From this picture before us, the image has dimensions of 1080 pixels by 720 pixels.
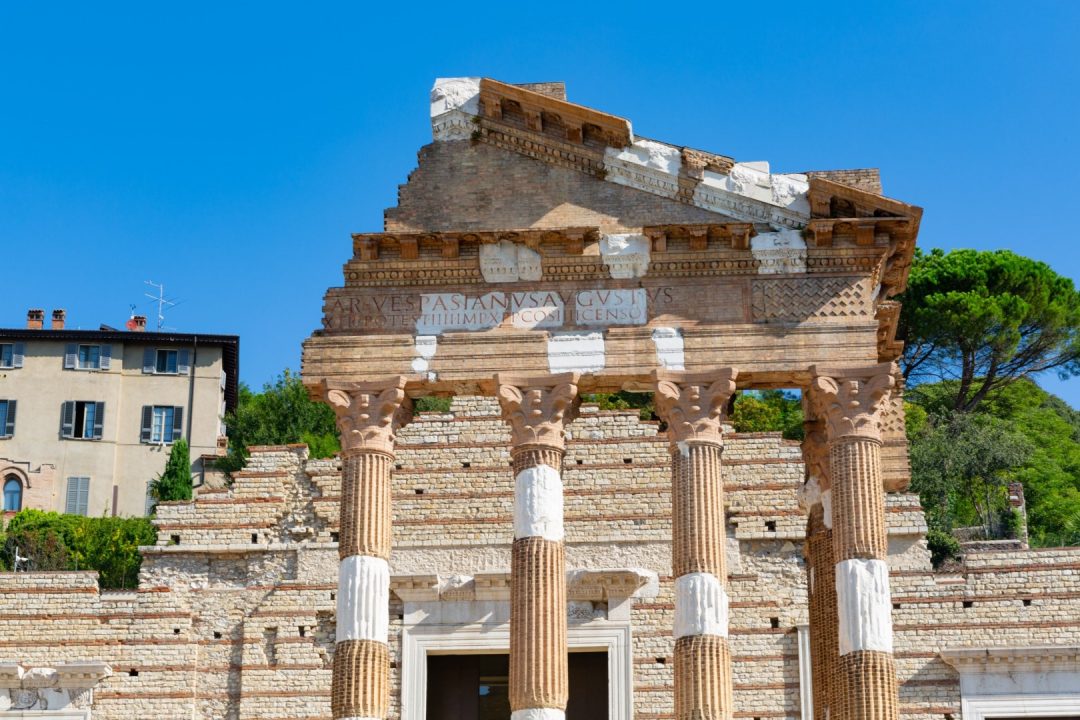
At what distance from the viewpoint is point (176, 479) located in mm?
47156

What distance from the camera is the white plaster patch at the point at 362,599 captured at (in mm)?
22938

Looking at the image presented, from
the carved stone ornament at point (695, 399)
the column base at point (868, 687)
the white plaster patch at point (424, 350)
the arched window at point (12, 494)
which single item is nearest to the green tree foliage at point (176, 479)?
the arched window at point (12, 494)

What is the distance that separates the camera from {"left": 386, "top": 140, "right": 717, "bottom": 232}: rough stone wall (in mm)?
24625

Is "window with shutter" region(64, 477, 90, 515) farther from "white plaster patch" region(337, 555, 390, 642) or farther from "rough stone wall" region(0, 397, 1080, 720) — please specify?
"white plaster patch" region(337, 555, 390, 642)

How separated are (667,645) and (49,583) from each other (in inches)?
416

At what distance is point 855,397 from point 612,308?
3486mm

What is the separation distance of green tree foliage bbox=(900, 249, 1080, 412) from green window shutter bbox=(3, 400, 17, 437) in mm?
26145

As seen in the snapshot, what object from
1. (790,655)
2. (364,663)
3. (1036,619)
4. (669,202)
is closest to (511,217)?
(669,202)

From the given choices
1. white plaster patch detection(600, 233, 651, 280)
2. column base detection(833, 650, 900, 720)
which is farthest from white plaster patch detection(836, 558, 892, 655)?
white plaster patch detection(600, 233, 651, 280)

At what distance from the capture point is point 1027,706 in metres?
27.9

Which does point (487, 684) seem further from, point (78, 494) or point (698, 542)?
point (78, 494)

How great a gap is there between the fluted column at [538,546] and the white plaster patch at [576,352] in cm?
25

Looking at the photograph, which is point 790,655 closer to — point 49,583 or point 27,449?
point 49,583

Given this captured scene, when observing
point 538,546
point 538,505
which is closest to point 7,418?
point 538,505
